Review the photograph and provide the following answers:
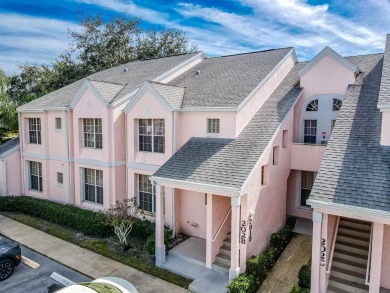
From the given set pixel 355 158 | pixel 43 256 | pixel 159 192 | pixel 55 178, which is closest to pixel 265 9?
pixel 355 158

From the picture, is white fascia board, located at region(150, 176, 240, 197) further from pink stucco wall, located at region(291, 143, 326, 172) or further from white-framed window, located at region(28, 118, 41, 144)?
white-framed window, located at region(28, 118, 41, 144)

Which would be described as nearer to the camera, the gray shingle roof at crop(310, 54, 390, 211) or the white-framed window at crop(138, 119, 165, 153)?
the gray shingle roof at crop(310, 54, 390, 211)

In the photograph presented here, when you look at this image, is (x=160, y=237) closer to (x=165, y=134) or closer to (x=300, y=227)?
(x=165, y=134)

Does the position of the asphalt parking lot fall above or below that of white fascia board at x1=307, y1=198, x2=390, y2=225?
below

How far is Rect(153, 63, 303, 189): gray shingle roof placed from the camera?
12422 mm

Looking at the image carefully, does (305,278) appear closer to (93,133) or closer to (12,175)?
(93,133)

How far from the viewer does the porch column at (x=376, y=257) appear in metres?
9.56

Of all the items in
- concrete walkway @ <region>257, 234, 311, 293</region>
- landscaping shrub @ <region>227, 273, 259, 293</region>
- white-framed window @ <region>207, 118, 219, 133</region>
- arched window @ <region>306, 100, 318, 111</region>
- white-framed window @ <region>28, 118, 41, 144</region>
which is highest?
arched window @ <region>306, 100, 318, 111</region>

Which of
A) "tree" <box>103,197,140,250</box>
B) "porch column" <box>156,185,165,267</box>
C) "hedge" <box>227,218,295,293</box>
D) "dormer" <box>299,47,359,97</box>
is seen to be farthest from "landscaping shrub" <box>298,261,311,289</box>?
"dormer" <box>299,47,359,97</box>

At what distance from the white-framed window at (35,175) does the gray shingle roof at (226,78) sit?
42.2 feet

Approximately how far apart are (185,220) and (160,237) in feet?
9.02

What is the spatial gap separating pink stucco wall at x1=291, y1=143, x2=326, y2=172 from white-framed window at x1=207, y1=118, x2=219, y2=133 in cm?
472

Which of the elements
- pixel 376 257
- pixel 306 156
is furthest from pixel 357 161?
pixel 306 156

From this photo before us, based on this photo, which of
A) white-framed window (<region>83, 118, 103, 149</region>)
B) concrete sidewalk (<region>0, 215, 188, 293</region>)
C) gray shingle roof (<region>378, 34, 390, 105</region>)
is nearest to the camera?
gray shingle roof (<region>378, 34, 390, 105</region>)
